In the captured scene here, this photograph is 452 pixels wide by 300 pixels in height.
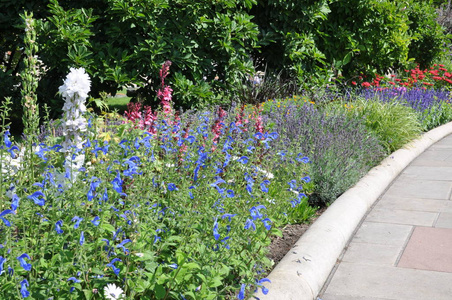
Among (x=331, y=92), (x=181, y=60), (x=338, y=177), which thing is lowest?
(x=338, y=177)

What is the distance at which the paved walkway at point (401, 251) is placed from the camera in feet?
11.5

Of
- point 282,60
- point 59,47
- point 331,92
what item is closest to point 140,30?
Result: point 59,47

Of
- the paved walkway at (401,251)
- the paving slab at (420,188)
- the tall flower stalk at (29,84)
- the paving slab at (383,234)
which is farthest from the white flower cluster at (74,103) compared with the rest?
the paving slab at (420,188)

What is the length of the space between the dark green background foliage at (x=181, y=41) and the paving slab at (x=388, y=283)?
397cm

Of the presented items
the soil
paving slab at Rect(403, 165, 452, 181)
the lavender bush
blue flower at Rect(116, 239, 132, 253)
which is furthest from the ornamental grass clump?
paving slab at Rect(403, 165, 452, 181)

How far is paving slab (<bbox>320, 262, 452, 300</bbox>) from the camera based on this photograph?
3416mm

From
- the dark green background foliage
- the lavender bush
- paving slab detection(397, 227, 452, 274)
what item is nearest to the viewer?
paving slab detection(397, 227, 452, 274)

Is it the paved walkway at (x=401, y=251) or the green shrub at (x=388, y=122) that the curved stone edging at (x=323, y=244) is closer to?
the paved walkway at (x=401, y=251)

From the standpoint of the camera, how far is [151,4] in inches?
266

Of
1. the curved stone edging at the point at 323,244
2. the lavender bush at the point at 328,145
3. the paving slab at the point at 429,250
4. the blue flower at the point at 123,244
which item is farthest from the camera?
the lavender bush at the point at 328,145

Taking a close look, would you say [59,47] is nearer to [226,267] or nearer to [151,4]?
[151,4]

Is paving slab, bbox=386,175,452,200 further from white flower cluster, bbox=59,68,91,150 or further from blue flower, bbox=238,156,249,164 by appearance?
white flower cluster, bbox=59,68,91,150

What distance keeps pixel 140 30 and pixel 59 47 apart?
117 cm

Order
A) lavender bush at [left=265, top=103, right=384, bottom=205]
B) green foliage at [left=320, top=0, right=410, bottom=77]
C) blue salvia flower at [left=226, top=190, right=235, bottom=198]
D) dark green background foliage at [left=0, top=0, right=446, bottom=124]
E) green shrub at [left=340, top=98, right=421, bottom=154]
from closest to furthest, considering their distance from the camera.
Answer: blue salvia flower at [left=226, top=190, right=235, bottom=198]
lavender bush at [left=265, top=103, right=384, bottom=205]
dark green background foliage at [left=0, top=0, right=446, bottom=124]
green shrub at [left=340, top=98, right=421, bottom=154]
green foliage at [left=320, top=0, right=410, bottom=77]
